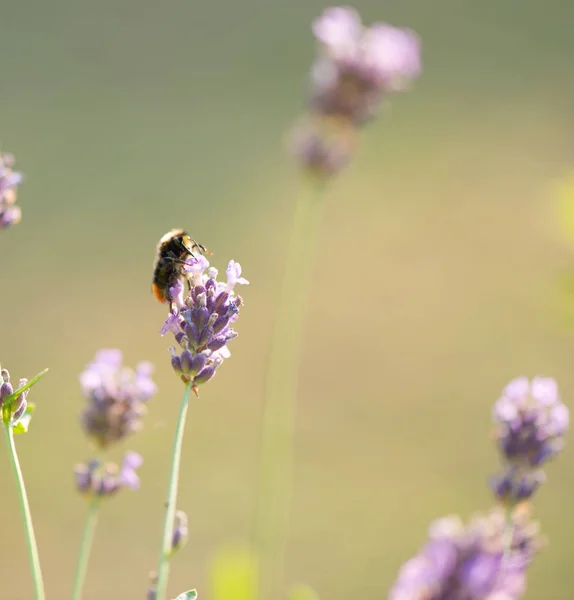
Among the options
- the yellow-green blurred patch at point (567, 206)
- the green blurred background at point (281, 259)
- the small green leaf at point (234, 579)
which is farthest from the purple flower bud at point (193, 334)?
the green blurred background at point (281, 259)

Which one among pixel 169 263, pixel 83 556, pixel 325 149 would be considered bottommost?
pixel 83 556

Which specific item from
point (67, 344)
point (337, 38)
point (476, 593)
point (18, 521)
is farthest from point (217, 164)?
point (476, 593)

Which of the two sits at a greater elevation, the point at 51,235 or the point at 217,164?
the point at 217,164

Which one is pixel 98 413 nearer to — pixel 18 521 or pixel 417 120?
pixel 18 521

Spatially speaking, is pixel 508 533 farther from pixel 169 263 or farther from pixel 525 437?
pixel 169 263

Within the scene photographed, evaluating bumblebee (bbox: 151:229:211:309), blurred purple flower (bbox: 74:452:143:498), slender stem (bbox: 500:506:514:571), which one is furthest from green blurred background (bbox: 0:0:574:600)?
slender stem (bbox: 500:506:514:571)

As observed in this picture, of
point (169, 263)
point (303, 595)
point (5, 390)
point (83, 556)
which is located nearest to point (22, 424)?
point (5, 390)
